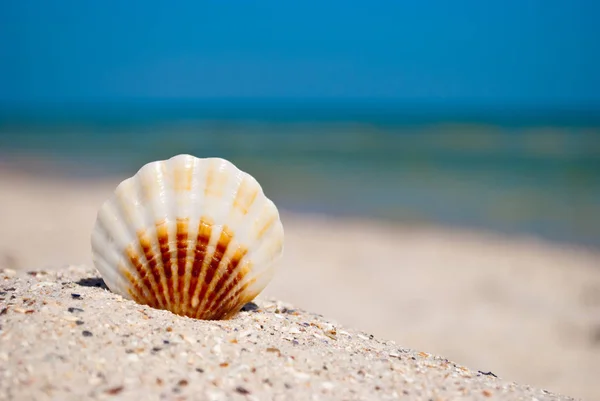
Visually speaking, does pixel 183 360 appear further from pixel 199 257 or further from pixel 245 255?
pixel 245 255

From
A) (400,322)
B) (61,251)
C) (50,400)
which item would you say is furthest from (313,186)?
(50,400)

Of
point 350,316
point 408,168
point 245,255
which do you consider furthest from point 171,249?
point 408,168

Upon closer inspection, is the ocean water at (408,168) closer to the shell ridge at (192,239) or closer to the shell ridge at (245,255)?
the shell ridge at (245,255)

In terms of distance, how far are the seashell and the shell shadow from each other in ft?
1.36

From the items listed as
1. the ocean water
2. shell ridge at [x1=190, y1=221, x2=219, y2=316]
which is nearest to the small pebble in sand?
shell ridge at [x1=190, y1=221, x2=219, y2=316]

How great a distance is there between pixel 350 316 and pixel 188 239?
3.49m

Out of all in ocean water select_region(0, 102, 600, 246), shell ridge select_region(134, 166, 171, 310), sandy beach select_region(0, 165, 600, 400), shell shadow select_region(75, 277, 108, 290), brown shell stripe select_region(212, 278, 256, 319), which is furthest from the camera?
ocean water select_region(0, 102, 600, 246)

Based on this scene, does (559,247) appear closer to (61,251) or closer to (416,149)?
(61,251)

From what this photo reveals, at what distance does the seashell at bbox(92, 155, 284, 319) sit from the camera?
3.29 metres

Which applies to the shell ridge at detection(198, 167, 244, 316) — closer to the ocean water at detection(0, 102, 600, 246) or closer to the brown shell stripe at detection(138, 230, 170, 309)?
the brown shell stripe at detection(138, 230, 170, 309)

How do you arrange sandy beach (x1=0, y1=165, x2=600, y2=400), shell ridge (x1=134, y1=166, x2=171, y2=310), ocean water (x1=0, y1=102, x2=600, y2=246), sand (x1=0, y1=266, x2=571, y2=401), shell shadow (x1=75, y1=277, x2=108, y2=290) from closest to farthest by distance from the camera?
sand (x1=0, y1=266, x2=571, y2=401) < sandy beach (x1=0, y1=165, x2=600, y2=400) < shell ridge (x1=134, y1=166, x2=171, y2=310) < shell shadow (x1=75, y1=277, x2=108, y2=290) < ocean water (x1=0, y1=102, x2=600, y2=246)

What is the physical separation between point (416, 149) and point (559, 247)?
18.7 m

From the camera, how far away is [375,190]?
668 inches

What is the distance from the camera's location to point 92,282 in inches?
153
